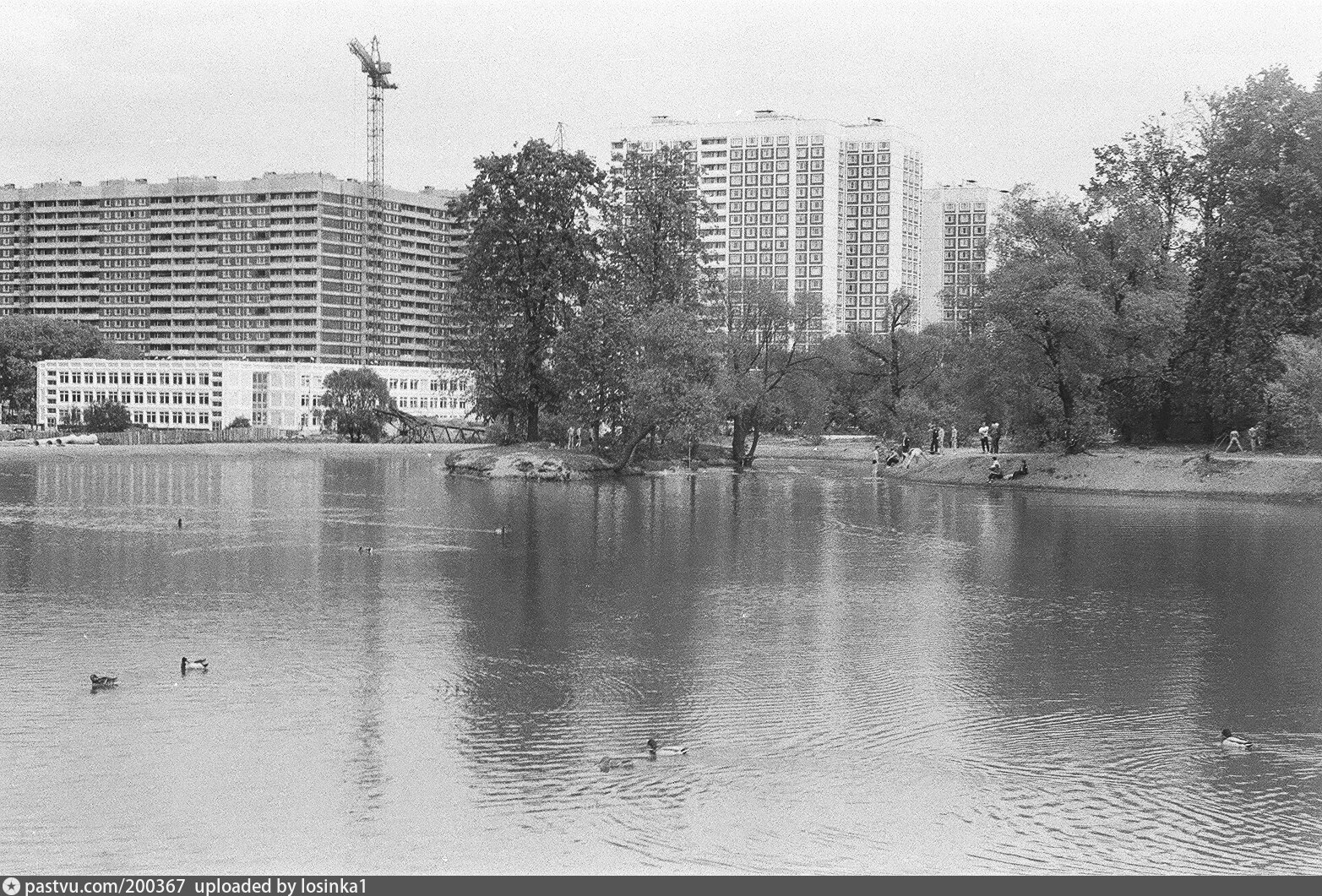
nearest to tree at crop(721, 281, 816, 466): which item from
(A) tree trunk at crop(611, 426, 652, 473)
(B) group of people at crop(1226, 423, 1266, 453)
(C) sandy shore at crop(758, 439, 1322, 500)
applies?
(A) tree trunk at crop(611, 426, 652, 473)

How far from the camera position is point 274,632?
2192 cm

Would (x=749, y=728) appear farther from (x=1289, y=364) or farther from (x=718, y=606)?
(x=1289, y=364)

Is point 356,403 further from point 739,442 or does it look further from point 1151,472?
point 1151,472

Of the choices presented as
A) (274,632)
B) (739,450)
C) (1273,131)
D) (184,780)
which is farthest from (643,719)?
(739,450)

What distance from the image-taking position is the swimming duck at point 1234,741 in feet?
50.5

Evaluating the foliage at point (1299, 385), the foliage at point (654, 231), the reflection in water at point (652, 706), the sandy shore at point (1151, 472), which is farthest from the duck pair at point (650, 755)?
the foliage at point (654, 231)

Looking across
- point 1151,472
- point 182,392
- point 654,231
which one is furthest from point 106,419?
point 1151,472

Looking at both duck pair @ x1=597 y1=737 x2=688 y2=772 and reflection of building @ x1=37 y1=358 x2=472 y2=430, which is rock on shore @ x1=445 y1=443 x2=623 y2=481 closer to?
duck pair @ x1=597 y1=737 x2=688 y2=772

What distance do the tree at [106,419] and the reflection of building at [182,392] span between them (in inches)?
297

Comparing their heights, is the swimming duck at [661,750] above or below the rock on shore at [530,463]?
below

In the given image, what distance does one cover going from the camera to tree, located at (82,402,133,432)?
135 m

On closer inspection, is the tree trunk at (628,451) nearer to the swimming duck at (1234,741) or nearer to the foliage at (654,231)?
the foliage at (654,231)

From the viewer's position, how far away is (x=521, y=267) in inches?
3039

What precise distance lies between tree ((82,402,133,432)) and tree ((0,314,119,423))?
18.9m
